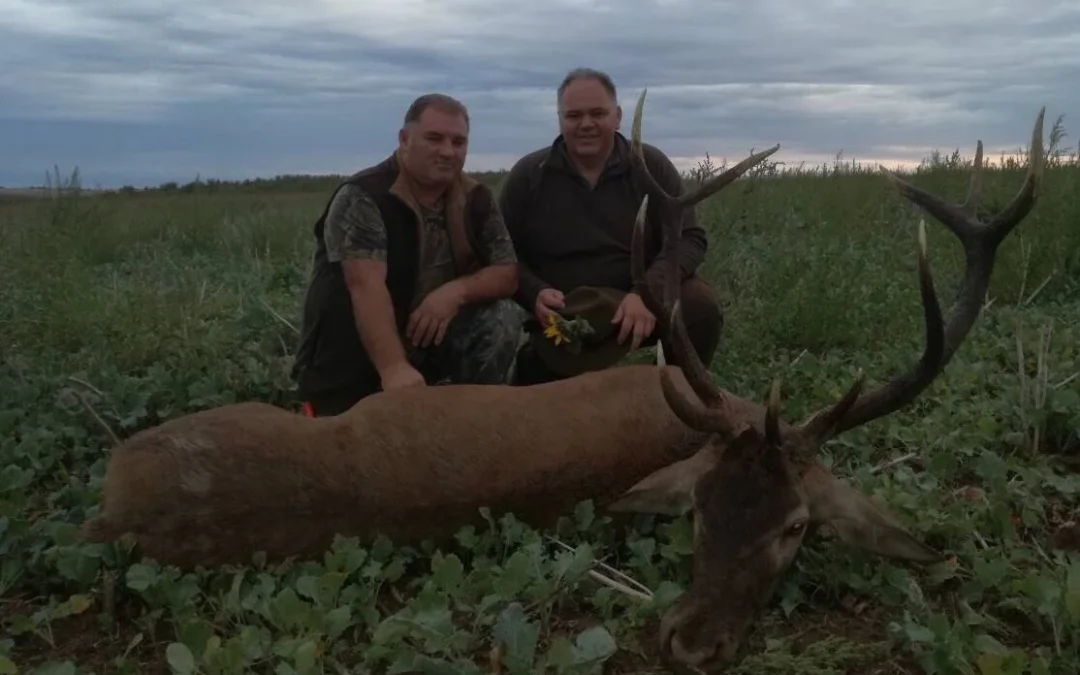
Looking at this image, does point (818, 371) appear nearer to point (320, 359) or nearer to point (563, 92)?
point (563, 92)

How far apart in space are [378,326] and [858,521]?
7.30 feet

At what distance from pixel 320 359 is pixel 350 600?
215cm

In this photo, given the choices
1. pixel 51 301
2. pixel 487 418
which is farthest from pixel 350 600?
pixel 51 301

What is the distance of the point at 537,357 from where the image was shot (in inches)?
224

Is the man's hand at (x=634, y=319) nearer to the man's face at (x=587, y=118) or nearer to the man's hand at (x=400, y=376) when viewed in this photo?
the man's face at (x=587, y=118)

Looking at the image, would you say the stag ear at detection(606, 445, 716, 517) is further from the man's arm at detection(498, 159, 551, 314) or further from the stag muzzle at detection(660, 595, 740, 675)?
the man's arm at detection(498, 159, 551, 314)

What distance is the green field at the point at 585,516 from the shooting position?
2963mm

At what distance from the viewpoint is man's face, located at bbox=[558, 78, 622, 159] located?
18.3 ft

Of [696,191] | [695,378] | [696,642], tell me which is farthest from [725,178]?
[696,642]

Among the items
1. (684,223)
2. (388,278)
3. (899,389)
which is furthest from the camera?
(684,223)

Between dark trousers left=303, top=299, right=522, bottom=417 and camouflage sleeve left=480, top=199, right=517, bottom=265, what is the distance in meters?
0.20

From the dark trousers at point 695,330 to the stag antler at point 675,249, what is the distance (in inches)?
30.1

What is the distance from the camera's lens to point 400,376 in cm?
456

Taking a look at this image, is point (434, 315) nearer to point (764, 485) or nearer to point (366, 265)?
point (366, 265)
